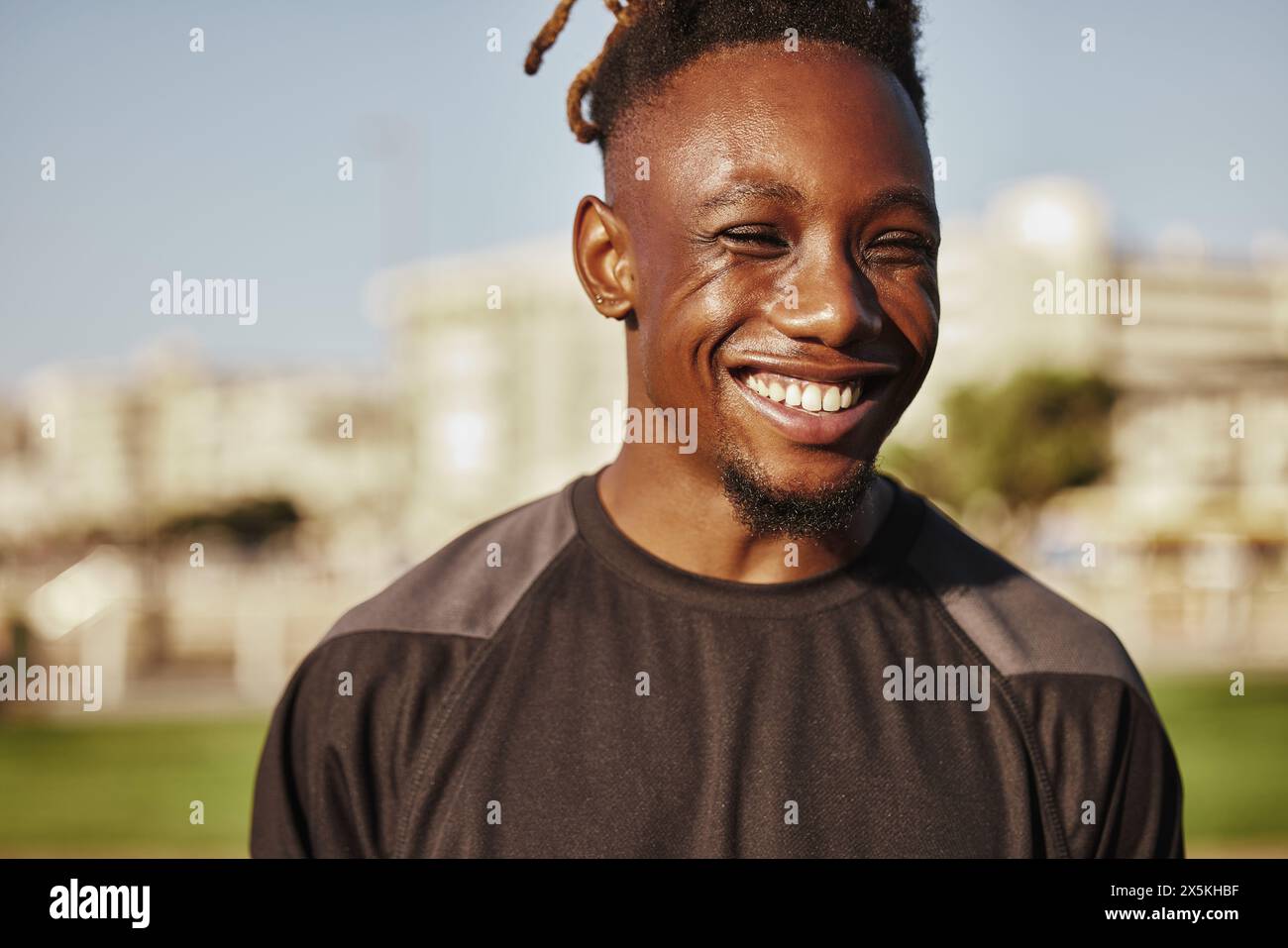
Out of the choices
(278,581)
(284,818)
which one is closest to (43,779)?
(278,581)

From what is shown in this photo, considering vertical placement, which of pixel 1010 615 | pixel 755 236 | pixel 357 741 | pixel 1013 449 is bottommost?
pixel 1013 449

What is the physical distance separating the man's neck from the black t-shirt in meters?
0.04

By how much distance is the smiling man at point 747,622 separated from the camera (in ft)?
6.61

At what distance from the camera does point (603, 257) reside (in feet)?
7.37

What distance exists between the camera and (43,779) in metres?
14.1

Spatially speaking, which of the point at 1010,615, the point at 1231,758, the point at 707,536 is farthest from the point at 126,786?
the point at 1010,615

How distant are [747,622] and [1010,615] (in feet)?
→ 1.60

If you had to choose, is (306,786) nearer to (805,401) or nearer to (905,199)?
(805,401)

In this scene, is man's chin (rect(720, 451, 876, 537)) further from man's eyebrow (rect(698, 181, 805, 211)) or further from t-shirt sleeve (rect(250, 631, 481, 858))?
t-shirt sleeve (rect(250, 631, 481, 858))

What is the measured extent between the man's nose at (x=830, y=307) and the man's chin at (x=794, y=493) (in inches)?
8.9

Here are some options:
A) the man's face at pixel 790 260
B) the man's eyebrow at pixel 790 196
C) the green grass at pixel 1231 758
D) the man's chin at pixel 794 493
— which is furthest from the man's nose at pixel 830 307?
the green grass at pixel 1231 758

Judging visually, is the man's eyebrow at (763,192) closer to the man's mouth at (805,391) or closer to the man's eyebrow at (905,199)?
the man's eyebrow at (905,199)

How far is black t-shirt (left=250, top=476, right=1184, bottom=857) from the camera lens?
208 centimetres
